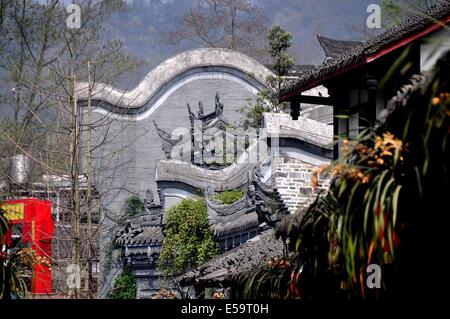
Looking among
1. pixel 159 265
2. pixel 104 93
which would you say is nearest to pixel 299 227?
pixel 159 265

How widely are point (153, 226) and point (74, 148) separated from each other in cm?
1336

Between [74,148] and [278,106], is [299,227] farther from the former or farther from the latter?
[278,106]

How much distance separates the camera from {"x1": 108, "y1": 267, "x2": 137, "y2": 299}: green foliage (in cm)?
2955

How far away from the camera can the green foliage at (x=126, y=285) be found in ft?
96.9

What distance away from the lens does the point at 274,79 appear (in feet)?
96.5

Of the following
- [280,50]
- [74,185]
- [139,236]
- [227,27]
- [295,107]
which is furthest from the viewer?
[227,27]

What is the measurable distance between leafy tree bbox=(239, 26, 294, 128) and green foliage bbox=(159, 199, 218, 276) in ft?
11.1

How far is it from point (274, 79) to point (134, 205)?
20.9 ft

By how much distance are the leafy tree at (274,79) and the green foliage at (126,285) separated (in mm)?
5043

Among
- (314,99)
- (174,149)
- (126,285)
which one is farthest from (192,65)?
(314,99)

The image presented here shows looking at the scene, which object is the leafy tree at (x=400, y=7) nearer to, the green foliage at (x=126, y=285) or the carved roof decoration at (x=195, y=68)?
the carved roof decoration at (x=195, y=68)

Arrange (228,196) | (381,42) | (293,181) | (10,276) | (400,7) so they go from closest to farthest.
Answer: (400,7) < (10,276) < (381,42) < (293,181) < (228,196)

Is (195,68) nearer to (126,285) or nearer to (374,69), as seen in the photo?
(126,285)

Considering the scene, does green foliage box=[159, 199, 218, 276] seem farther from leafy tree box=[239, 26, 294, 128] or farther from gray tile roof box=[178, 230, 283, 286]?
gray tile roof box=[178, 230, 283, 286]
